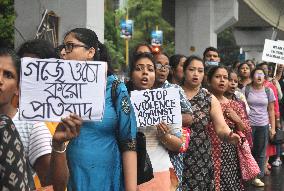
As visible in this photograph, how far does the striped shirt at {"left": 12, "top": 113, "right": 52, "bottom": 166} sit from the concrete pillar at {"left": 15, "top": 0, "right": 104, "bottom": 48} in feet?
18.9

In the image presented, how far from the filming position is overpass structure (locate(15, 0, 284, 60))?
8938 millimetres

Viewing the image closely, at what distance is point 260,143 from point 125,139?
707 centimetres

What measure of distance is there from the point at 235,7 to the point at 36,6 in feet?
38.6

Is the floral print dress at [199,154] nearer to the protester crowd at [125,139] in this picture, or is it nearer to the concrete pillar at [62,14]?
the protester crowd at [125,139]

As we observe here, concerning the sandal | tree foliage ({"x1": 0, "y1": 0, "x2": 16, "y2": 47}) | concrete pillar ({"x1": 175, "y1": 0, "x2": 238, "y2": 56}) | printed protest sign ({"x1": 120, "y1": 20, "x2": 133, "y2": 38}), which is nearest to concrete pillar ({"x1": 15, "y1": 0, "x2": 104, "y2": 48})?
the sandal

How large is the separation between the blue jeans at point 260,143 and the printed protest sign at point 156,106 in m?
5.77

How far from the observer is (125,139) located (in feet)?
11.9

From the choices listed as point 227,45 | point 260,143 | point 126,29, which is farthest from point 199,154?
point 227,45

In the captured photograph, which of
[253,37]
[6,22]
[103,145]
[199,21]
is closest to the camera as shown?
[103,145]

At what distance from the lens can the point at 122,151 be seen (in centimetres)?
365

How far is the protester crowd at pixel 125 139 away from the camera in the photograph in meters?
2.89

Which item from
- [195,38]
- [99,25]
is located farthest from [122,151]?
[195,38]

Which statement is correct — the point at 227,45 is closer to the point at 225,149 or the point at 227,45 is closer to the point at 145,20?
the point at 145,20

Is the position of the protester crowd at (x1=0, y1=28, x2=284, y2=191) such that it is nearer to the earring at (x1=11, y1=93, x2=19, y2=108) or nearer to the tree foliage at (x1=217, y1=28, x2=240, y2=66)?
the earring at (x1=11, y1=93, x2=19, y2=108)
